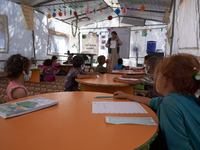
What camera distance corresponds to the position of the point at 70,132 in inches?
22.5

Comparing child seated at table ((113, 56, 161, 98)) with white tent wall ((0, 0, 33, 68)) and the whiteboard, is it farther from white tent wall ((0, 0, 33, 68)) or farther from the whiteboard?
the whiteboard

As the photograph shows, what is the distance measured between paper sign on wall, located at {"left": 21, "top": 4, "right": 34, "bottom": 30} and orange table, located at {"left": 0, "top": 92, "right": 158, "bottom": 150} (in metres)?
6.64

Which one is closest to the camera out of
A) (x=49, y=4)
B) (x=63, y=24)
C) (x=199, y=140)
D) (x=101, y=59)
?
(x=199, y=140)

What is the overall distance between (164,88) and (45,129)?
0.60 metres

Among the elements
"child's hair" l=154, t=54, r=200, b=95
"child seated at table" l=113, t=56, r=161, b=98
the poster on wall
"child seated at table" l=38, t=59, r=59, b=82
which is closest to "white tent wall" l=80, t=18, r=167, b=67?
the poster on wall

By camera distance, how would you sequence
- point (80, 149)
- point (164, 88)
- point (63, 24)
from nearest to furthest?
1. point (80, 149)
2. point (164, 88)
3. point (63, 24)

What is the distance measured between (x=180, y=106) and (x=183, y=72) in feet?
0.48

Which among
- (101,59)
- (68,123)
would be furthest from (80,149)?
(101,59)

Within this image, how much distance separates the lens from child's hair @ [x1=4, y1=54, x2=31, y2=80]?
126 centimetres

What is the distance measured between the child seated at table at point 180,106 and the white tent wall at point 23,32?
640 cm

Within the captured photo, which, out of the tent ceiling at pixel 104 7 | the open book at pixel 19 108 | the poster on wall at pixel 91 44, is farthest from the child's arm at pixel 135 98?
the poster on wall at pixel 91 44

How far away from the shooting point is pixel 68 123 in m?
0.65

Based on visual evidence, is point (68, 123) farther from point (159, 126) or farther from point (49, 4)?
point (49, 4)

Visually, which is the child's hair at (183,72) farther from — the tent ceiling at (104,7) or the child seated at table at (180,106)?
the tent ceiling at (104,7)
